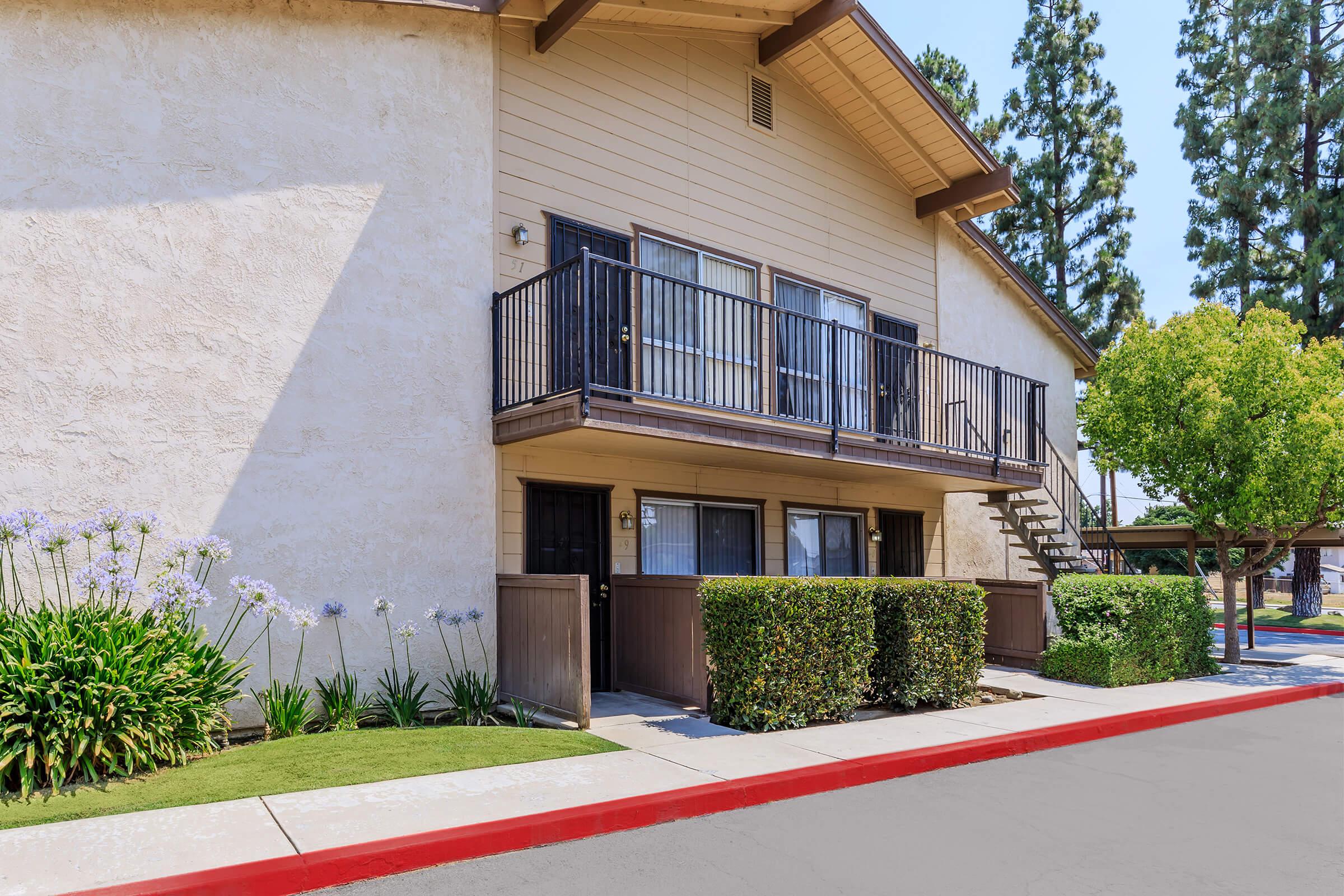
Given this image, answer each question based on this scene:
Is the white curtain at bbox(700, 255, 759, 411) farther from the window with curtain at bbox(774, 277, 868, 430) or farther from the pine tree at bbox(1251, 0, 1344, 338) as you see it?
the pine tree at bbox(1251, 0, 1344, 338)

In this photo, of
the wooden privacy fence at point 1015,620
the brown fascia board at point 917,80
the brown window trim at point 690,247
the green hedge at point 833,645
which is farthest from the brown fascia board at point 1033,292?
the green hedge at point 833,645

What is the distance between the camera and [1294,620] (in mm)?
25375

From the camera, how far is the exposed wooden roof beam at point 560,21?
10133 millimetres

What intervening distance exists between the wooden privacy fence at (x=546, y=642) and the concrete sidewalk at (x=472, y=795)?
48cm

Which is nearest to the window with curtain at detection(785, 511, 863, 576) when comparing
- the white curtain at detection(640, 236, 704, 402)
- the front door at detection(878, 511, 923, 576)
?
the front door at detection(878, 511, 923, 576)

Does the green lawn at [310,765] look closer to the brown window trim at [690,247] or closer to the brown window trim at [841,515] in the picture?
the brown window trim at [841,515]

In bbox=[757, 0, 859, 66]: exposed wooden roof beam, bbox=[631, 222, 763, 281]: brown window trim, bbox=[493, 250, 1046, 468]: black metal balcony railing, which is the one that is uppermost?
bbox=[757, 0, 859, 66]: exposed wooden roof beam

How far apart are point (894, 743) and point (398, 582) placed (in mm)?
Answer: 4900

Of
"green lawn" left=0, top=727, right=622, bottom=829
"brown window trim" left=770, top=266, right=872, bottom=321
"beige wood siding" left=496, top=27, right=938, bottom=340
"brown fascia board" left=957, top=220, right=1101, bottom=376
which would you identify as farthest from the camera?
"brown fascia board" left=957, top=220, right=1101, bottom=376

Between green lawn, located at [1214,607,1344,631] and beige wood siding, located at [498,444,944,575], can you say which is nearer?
beige wood siding, located at [498,444,944,575]

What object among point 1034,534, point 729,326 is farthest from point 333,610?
point 1034,534

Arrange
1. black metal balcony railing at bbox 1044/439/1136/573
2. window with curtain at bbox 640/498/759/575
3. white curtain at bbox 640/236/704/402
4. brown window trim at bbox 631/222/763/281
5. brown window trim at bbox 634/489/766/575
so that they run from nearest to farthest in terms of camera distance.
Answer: white curtain at bbox 640/236/704/402, brown window trim at bbox 634/489/766/575, brown window trim at bbox 631/222/763/281, window with curtain at bbox 640/498/759/575, black metal balcony railing at bbox 1044/439/1136/573

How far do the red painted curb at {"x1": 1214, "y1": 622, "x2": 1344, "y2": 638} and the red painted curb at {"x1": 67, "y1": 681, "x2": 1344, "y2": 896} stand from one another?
16.8 metres

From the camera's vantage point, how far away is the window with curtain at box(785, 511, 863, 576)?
13844 mm
